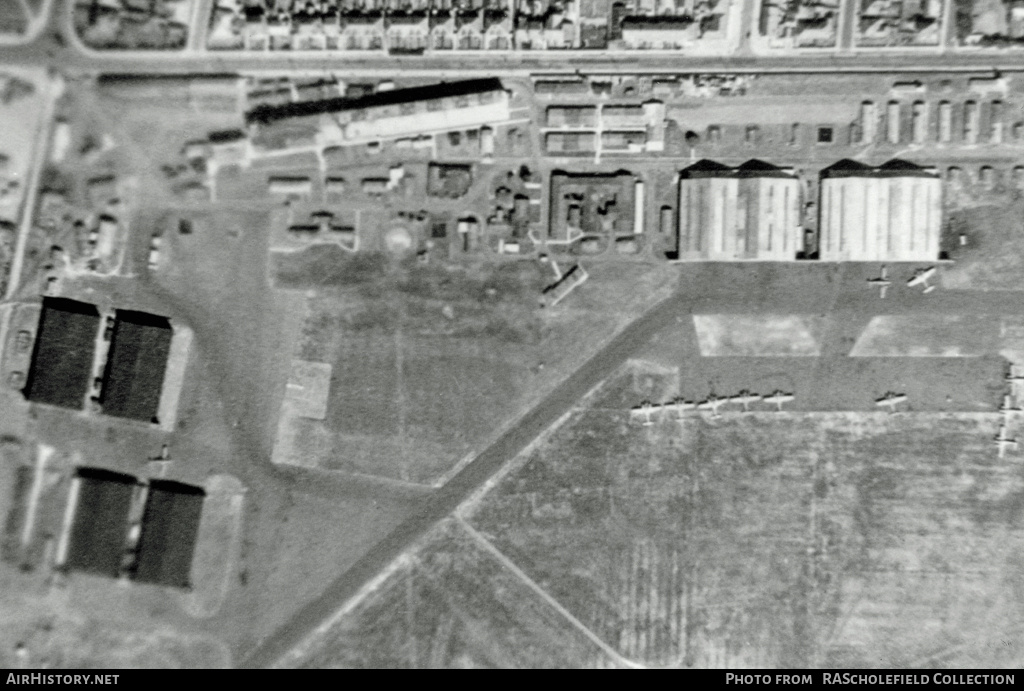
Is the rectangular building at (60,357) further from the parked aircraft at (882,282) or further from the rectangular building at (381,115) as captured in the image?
the parked aircraft at (882,282)

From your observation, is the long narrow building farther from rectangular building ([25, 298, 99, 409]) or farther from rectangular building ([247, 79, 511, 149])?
rectangular building ([25, 298, 99, 409])

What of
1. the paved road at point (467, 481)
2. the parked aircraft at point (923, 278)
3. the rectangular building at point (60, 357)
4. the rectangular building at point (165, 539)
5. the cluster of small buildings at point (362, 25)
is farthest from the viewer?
the cluster of small buildings at point (362, 25)

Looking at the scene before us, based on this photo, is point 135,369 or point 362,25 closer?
point 135,369

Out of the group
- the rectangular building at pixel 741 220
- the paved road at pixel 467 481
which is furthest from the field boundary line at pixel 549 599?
the rectangular building at pixel 741 220

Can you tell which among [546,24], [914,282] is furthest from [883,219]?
[546,24]

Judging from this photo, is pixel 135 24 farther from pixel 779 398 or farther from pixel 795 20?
pixel 779 398

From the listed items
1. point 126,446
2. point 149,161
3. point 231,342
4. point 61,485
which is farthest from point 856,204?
point 61,485
